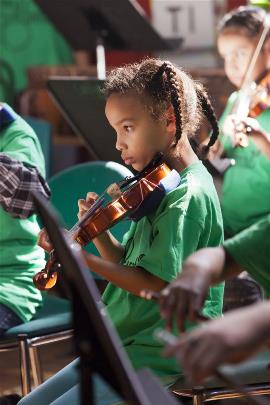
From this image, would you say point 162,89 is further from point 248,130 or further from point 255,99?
point 255,99

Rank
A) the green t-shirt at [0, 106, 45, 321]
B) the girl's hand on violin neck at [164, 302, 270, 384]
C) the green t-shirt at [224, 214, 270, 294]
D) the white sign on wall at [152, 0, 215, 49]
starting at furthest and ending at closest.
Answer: the white sign on wall at [152, 0, 215, 49] < the green t-shirt at [0, 106, 45, 321] < the green t-shirt at [224, 214, 270, 294] < the girl's hand on violin neck at [164, 302, 270, 384]

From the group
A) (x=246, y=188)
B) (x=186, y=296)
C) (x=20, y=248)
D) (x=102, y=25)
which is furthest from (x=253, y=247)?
(x=102, y=25)

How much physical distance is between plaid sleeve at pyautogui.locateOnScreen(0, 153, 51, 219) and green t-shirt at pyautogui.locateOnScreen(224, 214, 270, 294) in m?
0.89

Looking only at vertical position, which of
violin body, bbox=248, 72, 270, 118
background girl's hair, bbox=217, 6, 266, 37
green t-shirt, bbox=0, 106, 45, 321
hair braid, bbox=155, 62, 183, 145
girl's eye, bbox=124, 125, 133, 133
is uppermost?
background girl's hair, bbox=217, 6, 266, 37

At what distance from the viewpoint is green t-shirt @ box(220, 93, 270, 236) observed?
2666 mm

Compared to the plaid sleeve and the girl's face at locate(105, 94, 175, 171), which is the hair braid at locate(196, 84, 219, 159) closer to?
the girl's face at locate(105, 94, 175, 171)

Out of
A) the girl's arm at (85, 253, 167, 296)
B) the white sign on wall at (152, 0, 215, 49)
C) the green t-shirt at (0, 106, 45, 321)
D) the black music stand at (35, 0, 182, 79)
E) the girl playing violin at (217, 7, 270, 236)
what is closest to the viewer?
the girl's arm at (85, 253, 167, 296)

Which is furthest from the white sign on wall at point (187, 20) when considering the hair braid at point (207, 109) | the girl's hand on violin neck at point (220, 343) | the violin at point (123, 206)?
the girl's hand on violin neck at point (220, 343)

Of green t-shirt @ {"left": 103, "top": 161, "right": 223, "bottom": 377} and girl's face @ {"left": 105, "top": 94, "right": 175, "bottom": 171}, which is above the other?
girl's face @ {"left": 105, "top": 94, "right": 175, "bottom": 171}

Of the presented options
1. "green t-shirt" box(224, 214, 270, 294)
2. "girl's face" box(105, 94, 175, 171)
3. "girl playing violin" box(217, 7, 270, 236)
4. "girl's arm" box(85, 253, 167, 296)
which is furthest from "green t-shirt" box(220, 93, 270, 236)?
"green t-shirt" box(224, 214, 270, 294)

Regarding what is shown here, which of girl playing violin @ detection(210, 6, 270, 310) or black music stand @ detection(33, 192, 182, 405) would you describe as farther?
girl playing violin @ detection(210, 6, 270, 310)

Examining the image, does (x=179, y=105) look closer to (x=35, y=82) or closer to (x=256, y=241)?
(x=256, y=241)

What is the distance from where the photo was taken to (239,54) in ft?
9.28

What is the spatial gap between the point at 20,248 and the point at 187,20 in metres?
2.64
